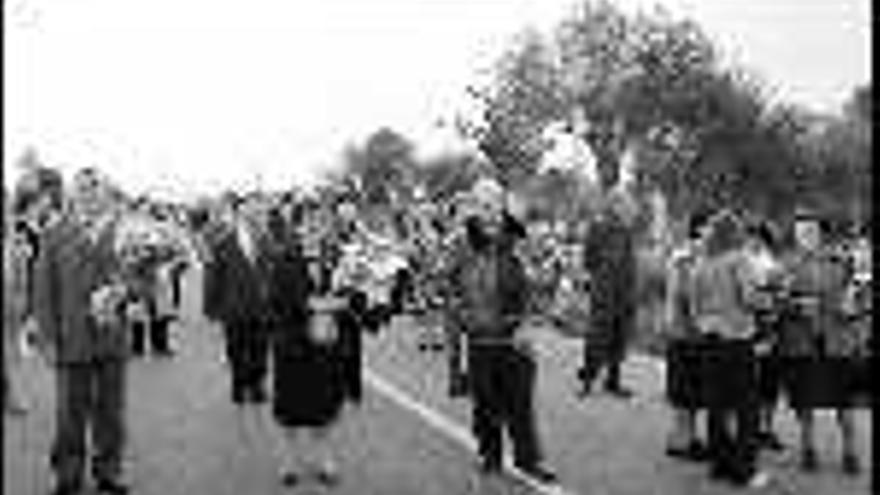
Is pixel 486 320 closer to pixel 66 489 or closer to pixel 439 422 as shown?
pixel 66 489

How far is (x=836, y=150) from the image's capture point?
85.9 meters

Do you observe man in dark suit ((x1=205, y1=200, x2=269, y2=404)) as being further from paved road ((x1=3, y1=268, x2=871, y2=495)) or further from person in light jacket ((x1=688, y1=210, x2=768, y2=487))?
person in light jacket ((x1=688, y1=210, x2=768, y2=487))

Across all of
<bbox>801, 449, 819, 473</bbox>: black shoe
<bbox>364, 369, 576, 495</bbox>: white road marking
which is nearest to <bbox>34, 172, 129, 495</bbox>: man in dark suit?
<bbox>364, 369, 576, 495</bbox>: white road marking

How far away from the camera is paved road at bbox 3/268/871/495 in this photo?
12977mm

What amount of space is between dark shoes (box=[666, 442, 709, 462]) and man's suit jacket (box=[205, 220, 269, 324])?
113 inches

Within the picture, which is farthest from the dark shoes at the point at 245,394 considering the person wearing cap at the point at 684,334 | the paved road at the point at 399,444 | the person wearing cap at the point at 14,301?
the person wearing cap at the point at 684,334

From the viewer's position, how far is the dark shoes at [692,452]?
1419cm

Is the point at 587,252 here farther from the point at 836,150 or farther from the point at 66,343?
the point at 836,150

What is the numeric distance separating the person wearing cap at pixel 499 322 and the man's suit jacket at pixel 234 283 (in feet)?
6.74

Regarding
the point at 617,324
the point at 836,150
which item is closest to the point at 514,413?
the point at 617,324

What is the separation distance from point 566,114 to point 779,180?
6904mm

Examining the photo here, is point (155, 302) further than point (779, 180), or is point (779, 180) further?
point (779, 180)

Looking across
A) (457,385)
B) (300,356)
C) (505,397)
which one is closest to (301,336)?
(300,356)

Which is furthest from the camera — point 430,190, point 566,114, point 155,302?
point 566,114
